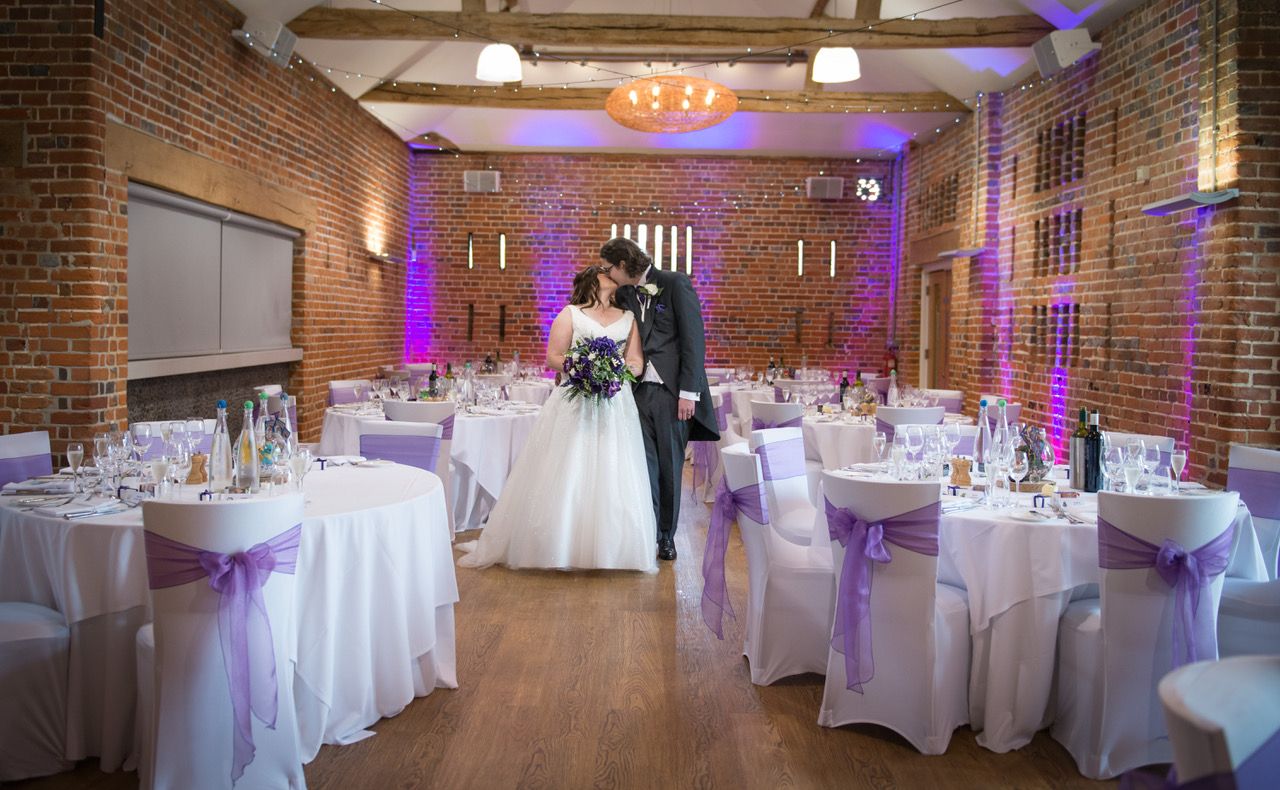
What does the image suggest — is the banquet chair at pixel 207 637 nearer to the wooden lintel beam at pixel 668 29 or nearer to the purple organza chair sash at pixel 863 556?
the purple organza chair sash at pixel 863 556

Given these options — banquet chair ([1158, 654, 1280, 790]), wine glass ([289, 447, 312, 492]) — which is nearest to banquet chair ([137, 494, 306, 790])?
wine glass ([289, 447, 312, 492])

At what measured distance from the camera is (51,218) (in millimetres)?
5562

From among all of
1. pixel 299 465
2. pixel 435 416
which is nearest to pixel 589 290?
pixel 435 416

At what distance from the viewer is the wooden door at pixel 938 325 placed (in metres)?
11.3

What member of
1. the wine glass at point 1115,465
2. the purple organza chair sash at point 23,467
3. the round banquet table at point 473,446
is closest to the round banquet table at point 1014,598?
the wine glass at point 1115,465

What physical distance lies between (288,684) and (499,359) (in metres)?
10.2

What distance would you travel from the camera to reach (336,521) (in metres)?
3.13

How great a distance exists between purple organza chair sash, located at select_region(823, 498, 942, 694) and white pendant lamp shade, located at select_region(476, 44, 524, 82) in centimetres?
722

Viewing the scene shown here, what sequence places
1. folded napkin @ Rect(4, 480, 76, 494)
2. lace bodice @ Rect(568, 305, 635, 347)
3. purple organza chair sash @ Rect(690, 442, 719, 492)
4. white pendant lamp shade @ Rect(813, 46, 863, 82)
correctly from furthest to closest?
white pendant lamp shade @ Rect(813, 46, 863, 82) < purple organza chair sash @ Rect(690, 442, 719, 492) < lace bodice @ Rect(568, 305, 635, 347) < folded napkin @ Rect(4, 480, 76, 494)

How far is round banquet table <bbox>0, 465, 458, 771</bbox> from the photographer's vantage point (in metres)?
3.01

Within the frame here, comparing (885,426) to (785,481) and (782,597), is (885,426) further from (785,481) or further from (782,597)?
(782,597)

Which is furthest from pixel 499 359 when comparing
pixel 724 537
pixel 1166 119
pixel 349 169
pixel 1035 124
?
pixel 724 537

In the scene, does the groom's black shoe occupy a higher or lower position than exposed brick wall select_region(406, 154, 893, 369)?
lower

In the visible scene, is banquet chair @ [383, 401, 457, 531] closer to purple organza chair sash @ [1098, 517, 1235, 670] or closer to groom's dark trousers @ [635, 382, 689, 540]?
groom's dark trousers @ [635, 382, 689, 540]
